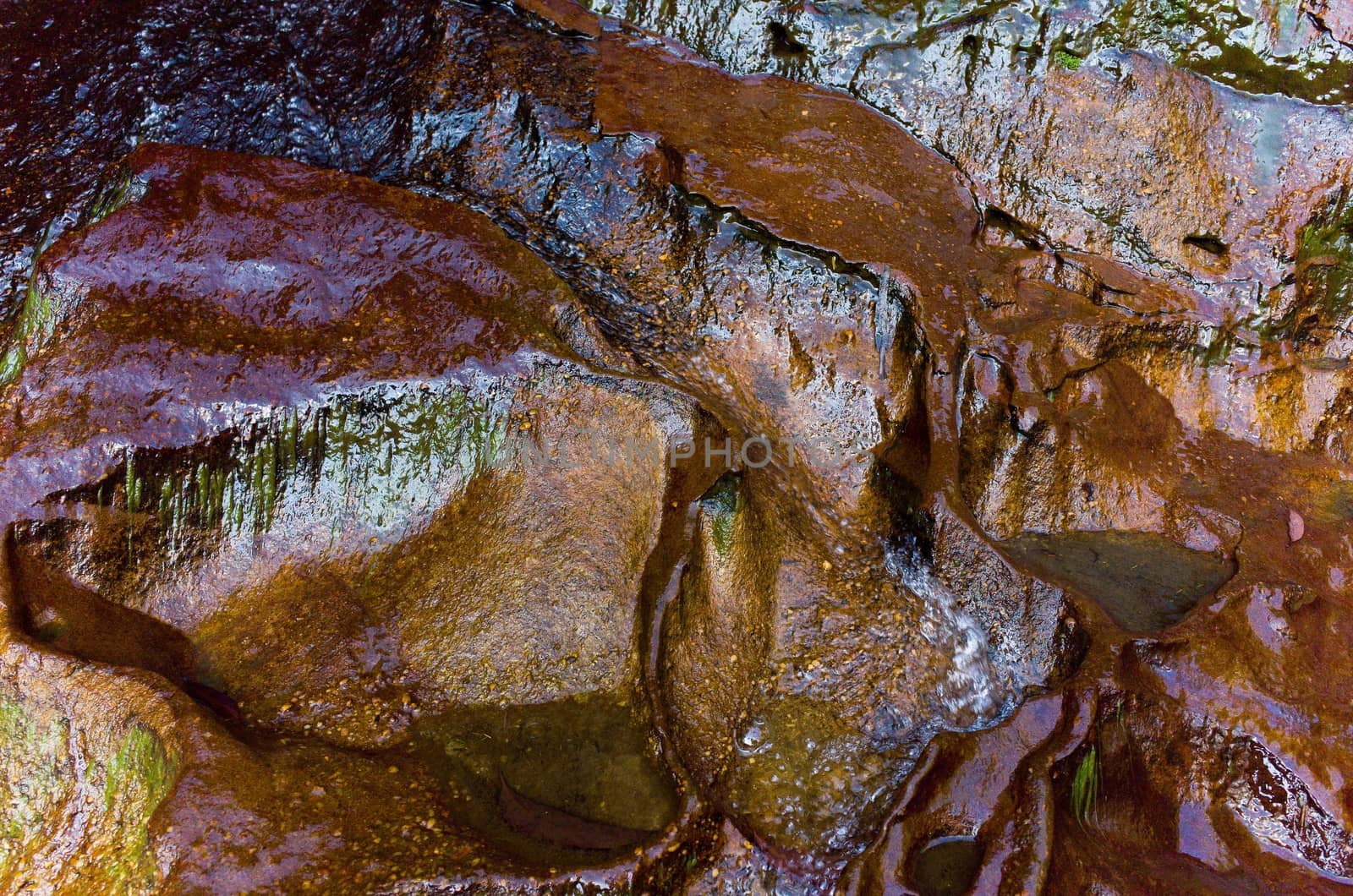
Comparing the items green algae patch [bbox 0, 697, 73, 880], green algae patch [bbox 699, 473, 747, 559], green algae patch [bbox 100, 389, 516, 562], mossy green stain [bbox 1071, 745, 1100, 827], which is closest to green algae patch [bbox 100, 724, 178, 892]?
green algae patch [bbox 0, 697, 73, 880]

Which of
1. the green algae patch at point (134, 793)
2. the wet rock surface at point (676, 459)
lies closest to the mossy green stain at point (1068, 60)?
the wet rock surface at point (676, 459)

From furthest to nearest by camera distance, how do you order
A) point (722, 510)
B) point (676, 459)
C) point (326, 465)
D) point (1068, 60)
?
point (1068, 60), point (722, 510), point (676, 459), point (326, 465)

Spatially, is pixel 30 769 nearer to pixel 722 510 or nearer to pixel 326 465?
pixel 326 465

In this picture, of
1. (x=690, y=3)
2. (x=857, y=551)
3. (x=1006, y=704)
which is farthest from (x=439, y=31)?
(x=1006, y=704)

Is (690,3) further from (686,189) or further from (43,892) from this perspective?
(43,892)

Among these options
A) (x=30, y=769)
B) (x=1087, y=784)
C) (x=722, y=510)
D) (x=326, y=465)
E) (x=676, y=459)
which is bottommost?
(x=30, y=769)

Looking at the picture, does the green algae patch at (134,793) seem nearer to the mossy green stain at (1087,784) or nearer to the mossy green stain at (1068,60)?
the mossy green stain at (1087,784)

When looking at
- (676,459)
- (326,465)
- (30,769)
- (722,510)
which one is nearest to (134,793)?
(30,769)

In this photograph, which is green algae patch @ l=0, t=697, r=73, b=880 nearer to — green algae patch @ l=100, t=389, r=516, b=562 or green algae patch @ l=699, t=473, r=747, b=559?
green algae patch @ l=100, t=389, r=516, b=562
